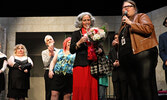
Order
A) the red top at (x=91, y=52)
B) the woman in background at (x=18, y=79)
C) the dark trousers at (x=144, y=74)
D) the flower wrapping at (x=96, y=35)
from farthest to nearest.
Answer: the woman in background at (x=18, y=79) < the red top at (x=91, y=52) < the flower wrapping at (x=96, y=35) < the dark trousers at (x=144, y=74)

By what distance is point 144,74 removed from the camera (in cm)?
218

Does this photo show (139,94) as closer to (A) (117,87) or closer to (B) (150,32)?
(B) (150,32)

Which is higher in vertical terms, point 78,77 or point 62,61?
point 62,61

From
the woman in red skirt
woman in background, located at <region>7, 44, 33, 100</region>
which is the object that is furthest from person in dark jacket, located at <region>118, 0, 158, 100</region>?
woman in background, located at <region>7, 44, 33, 100</region>

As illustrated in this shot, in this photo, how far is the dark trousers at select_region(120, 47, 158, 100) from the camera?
2170 millimetres

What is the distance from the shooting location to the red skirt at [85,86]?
100 inches

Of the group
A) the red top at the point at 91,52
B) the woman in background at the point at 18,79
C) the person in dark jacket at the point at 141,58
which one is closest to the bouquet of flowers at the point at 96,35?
the red top at the point at 91,52

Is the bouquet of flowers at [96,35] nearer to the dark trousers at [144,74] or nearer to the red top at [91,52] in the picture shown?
the red top at [91,52]

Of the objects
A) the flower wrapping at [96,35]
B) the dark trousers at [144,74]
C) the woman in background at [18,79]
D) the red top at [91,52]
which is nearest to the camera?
the dark trousers at [144,74]

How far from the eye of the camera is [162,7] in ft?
18.9

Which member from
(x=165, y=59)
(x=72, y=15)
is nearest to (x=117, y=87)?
(x=165, y=59)

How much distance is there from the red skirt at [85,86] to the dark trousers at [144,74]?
518 mm

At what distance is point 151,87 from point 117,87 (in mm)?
2187

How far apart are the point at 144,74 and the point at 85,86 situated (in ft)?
2.33
